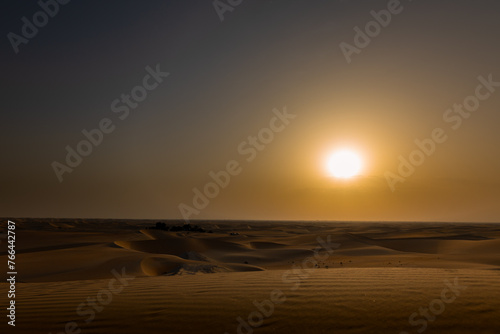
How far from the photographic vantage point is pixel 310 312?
523 centimetres

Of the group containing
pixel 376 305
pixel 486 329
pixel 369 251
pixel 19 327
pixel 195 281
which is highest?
pixel 369 251

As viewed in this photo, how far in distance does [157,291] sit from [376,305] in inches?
144

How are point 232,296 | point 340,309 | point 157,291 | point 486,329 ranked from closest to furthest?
point 486,329, point 340,309, point 232,296, point 157,291

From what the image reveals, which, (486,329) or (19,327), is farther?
(19,327)

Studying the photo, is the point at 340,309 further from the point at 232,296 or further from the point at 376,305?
the point at 232,296

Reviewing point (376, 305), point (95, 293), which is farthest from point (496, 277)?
point (95, 293)

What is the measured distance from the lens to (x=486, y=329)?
4.47 m

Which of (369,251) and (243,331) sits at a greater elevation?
(369,251)

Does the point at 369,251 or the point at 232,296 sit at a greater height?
the point at 369,251

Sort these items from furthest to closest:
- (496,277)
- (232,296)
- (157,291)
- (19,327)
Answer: (496,277) → (157,291) → (232,296) → (19,327)

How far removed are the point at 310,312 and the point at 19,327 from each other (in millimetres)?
3794

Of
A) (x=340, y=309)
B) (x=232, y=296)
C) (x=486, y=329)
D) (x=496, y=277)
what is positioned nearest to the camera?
(x=486, y=329)

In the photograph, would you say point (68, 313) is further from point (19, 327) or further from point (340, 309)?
point (340, 309)

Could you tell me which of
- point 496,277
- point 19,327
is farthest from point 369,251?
point 19,327
